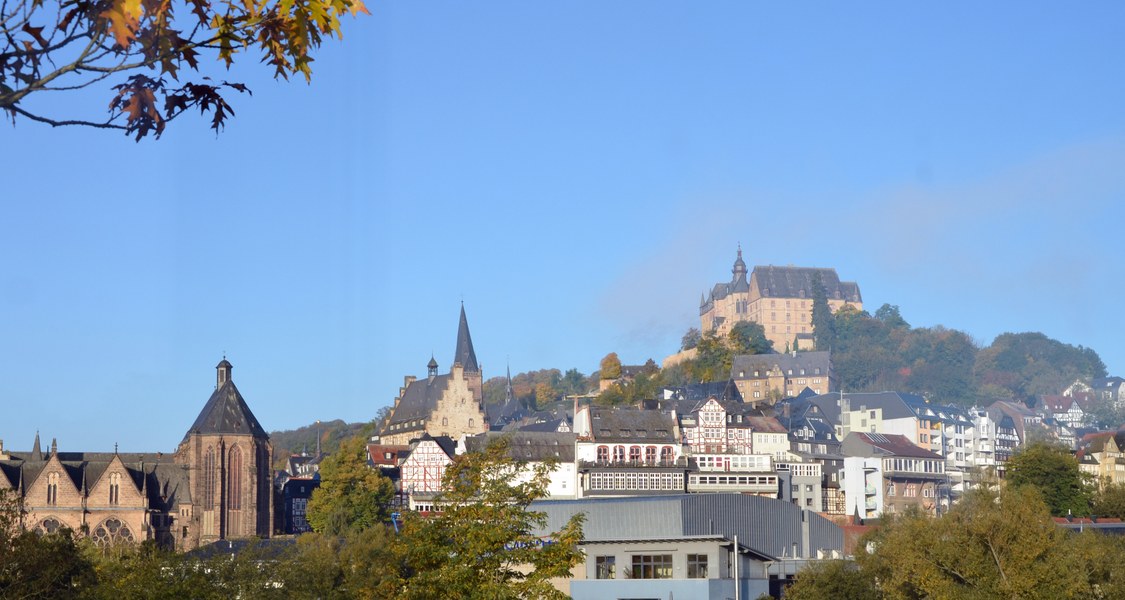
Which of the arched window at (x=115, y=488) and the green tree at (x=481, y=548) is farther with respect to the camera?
the arched window at (x=115, y=488)

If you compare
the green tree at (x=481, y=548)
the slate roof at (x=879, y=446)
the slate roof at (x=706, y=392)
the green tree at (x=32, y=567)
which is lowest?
the green tree at (x=32, y=567)

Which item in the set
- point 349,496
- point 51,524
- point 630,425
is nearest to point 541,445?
point 630,425

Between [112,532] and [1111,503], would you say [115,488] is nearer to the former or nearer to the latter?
[112,532]

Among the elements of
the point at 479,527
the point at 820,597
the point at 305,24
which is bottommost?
the point at 820,597

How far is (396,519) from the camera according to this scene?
122875mm

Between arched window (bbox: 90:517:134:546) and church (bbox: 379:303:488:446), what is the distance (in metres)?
43.2

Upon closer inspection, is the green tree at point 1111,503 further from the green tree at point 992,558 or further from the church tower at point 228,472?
the church tower at point 228,472

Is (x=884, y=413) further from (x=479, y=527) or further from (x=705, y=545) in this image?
(x=479, y=527)

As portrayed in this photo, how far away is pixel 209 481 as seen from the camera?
13025 centimetres

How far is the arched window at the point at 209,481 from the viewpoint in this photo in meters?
130

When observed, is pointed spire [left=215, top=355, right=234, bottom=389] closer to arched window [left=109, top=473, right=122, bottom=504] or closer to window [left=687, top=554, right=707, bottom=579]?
arched window [left=109, top=473, right=122, bottom=504]

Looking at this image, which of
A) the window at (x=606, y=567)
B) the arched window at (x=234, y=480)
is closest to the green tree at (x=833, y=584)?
the window at (x=606, y=567)

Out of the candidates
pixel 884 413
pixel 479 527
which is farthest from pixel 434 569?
pixel 884 413

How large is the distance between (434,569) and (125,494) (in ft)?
320
